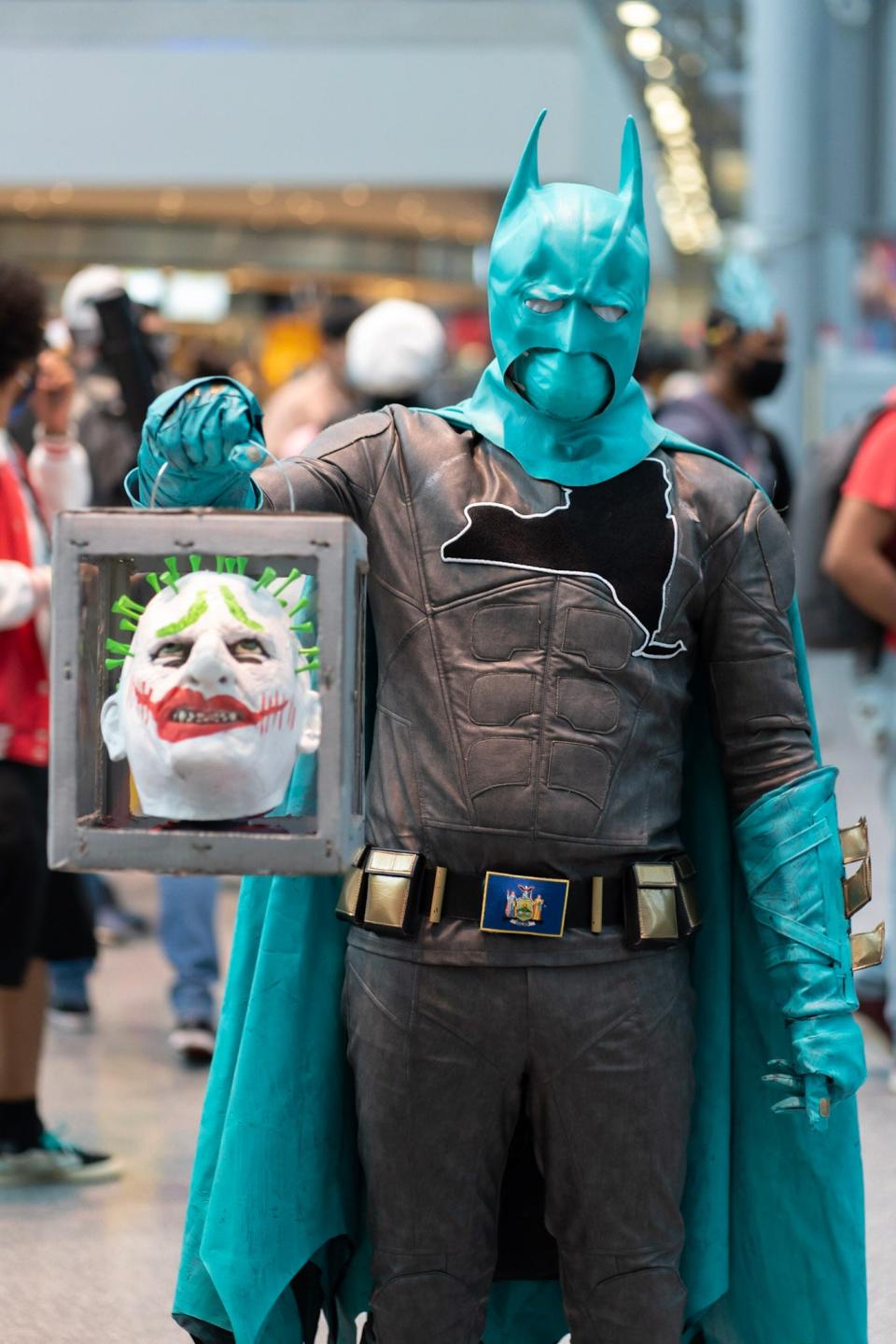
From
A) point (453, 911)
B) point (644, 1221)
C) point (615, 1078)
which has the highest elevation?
point (453, 911)

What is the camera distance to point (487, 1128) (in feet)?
7.43

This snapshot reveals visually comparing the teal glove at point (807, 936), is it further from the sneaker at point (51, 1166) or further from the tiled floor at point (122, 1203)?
the sneaker at point (51, 1166)

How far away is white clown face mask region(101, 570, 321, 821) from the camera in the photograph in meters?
1.88

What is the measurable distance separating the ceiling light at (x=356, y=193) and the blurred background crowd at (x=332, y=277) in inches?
2.3

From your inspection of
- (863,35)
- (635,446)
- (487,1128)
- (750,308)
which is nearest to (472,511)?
(635,446)

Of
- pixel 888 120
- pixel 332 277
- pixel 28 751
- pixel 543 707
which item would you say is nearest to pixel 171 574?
pixel 543 707

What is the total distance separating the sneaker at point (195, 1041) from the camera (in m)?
4.75

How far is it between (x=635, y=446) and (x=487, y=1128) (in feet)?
2.73

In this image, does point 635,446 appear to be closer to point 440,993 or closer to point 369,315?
point 440,993

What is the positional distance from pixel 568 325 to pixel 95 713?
0.69 m

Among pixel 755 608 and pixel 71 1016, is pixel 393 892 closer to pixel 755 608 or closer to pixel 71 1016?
pixel 755 608

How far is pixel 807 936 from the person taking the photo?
2.29m

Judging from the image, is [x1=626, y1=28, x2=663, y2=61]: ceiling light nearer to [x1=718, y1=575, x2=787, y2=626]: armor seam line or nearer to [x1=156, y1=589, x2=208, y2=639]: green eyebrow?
[x1=718, y1=575, x2=787, y2=626]: armor seam line

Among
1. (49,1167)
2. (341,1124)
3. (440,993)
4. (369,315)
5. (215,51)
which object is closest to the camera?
(440,993)
